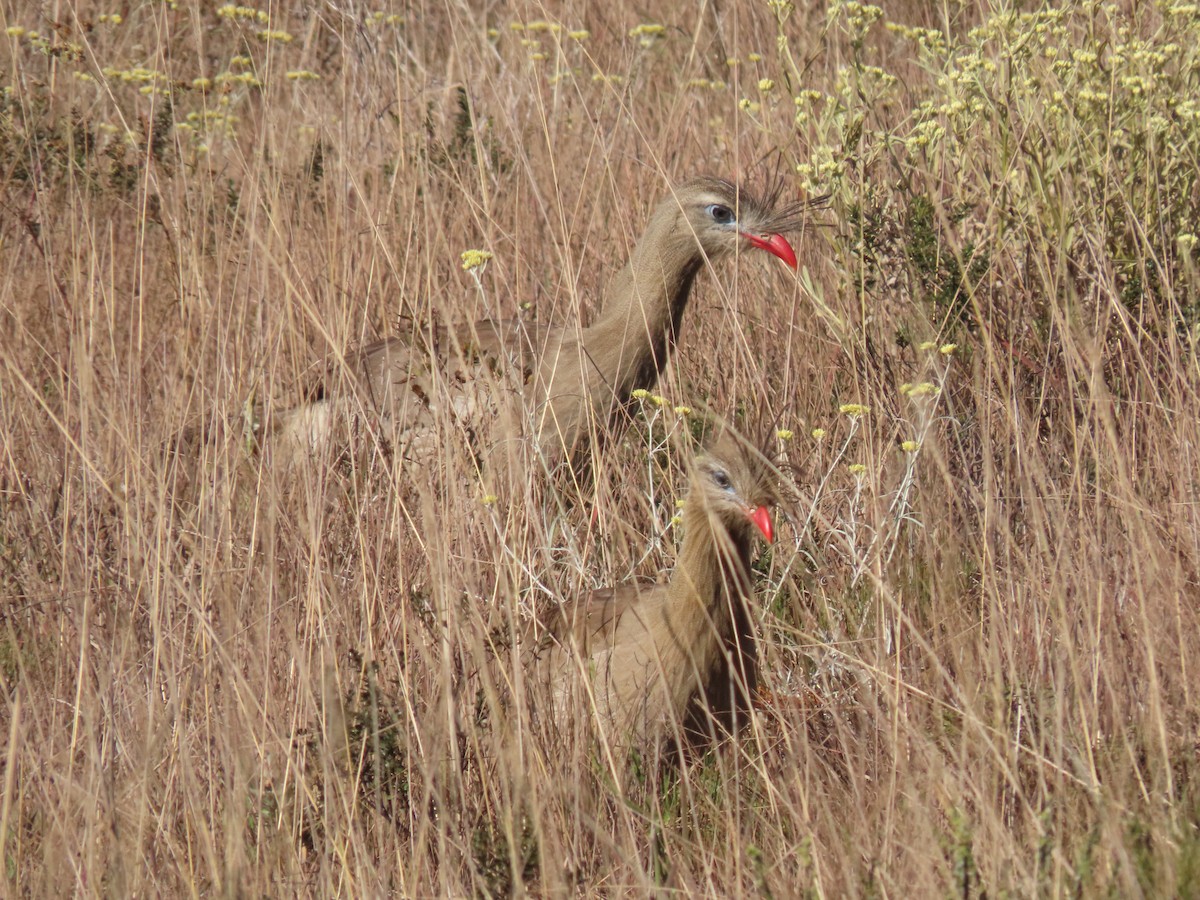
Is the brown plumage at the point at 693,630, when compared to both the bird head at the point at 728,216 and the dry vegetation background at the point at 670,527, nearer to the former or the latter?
the dry vegetation background at the point at 670,527

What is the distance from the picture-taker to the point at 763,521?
2988 mm

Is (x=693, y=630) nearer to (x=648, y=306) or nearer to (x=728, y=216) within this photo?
(x=648, y=306)

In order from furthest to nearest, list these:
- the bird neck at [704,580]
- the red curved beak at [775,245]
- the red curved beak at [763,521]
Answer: the red curved beak at [775,245]
the bird neck at [704,580]
the red curved beak at [763,521]

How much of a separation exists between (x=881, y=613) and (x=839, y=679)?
0.36m

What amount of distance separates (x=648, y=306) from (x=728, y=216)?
33 centimetres

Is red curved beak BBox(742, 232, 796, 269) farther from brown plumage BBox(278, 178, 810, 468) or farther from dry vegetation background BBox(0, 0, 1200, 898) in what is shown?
dry vegetation background BBox(0, 0, 1200, 898)

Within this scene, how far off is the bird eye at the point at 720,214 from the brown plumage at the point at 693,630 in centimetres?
128

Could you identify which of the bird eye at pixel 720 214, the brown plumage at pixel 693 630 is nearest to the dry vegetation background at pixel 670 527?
the brown plumage at pixel 693 630

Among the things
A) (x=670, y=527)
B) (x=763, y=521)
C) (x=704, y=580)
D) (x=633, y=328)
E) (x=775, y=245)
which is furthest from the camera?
(x=633, y=328)

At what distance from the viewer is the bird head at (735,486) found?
303 cm

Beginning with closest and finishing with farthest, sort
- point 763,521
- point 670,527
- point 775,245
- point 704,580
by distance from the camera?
point 763,521 → point 704,580 → point 670,527 → point 775,245

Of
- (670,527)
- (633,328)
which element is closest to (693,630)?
(670,527)

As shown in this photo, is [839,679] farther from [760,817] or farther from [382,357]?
[382,357]

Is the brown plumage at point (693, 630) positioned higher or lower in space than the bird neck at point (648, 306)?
lower
